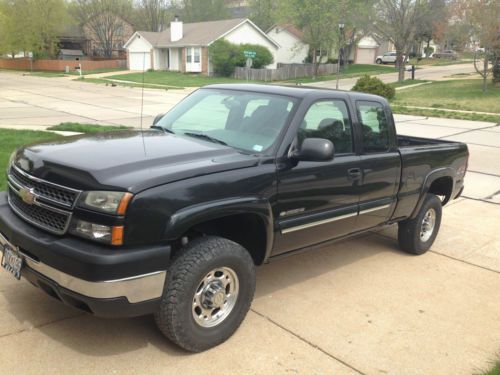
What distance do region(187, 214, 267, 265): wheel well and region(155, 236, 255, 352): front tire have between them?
0.24 meters

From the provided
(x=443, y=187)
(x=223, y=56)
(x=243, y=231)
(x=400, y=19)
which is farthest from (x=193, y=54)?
(x=243, y=231)

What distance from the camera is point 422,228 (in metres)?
5.56

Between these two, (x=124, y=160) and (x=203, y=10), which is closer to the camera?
(x=124, y=160)

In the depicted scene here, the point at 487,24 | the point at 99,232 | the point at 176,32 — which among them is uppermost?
the point at 176,32

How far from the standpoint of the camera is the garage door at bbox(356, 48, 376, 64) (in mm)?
69625

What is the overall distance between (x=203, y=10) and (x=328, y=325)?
7510cm

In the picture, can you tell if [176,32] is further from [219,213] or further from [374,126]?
[219,213]

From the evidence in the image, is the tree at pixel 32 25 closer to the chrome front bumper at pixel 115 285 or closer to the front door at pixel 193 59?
the front door at pixel 193 59

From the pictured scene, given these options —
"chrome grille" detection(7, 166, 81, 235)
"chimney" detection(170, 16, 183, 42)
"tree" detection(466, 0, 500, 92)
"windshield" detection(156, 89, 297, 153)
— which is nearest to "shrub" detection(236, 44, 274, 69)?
"chimney" detection(170, 16, 183, 42)

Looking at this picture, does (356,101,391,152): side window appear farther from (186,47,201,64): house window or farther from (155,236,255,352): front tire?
(186,47,201,64): house window

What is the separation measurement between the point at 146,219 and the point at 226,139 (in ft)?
4.17

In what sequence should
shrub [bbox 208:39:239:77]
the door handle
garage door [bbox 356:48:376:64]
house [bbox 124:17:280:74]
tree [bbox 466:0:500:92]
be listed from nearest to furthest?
1. the door handle
2. tree [bbox 466:0:500:92]
3. shrub [bbox 208:39:239:77]
4. house [bbox 124:17:280:74]
5. garage door [bbox 356:48:376:64]

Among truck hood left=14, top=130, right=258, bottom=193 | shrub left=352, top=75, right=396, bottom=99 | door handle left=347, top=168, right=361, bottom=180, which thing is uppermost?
shrub left=352, top=75, right=396, bottom=99

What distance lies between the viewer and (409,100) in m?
25.9
